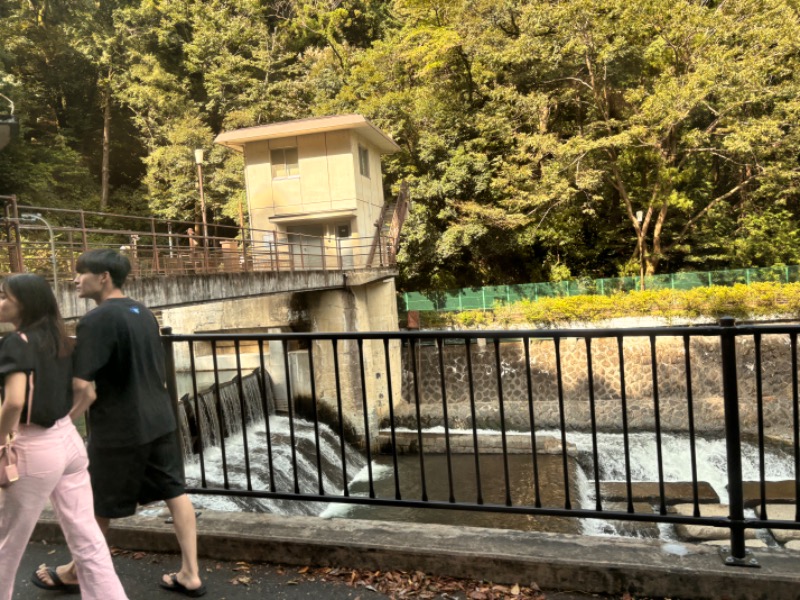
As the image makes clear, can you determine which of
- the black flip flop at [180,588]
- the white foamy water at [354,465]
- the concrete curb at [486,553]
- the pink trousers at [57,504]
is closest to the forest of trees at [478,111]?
the white foamy water at [354,465]

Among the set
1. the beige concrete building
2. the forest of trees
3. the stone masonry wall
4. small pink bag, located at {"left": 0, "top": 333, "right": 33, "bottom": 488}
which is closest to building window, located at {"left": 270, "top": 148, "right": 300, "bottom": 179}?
the beige concrete building

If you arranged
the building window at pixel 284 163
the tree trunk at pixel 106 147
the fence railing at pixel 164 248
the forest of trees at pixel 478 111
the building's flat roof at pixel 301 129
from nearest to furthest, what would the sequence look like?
the fence railing at pixel 164 248
the forest of trees at pixel 478 111
the building's flat roof at pixel 301 129
the building window at pixel 284 163
the tree trunk at pixel 106 147

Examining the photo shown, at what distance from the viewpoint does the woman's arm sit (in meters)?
2.03

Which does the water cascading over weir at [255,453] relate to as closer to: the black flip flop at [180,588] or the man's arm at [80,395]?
the black flip flop at [180,588]

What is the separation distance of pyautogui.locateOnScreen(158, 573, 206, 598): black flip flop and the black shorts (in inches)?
16.3

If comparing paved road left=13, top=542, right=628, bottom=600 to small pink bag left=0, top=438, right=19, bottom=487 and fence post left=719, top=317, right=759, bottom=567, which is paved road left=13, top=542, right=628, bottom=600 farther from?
small pink bag left=0, top=438, right=19, bottom=487

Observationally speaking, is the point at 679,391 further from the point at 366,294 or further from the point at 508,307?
the point at 366,294

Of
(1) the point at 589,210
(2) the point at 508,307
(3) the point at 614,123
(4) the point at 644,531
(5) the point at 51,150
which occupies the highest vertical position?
(5) the point at 51,150

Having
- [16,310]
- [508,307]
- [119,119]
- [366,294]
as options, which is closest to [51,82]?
[119,119]

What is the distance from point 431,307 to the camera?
2502 cm

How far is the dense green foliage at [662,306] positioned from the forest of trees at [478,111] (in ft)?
12.5

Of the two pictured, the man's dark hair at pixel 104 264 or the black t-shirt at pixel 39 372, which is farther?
the man's dark hair at pixel 104 264

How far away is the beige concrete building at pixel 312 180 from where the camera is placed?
2206cm

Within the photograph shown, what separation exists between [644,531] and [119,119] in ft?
118
